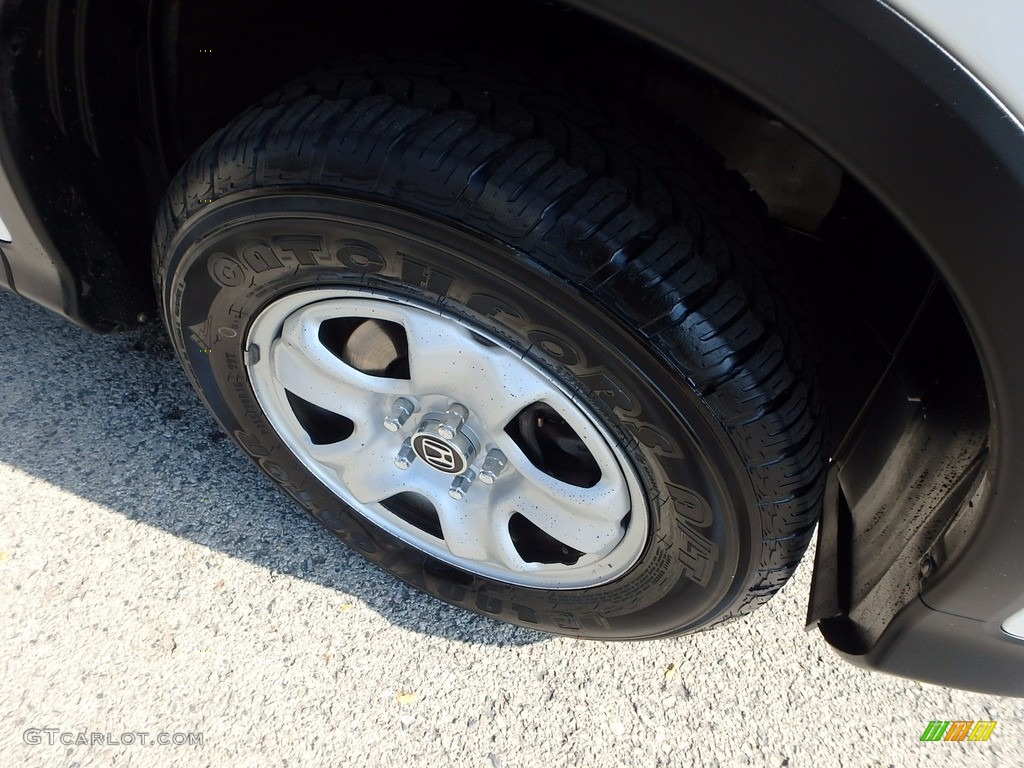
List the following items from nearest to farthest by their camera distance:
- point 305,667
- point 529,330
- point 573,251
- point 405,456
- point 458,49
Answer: point 573,251 → point 529,330 → point 458,49 → point 405,456 → point 305,667

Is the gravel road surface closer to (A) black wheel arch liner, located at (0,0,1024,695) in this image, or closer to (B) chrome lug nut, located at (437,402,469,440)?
(B) chrome lug nut, located at (437,402,469,440)

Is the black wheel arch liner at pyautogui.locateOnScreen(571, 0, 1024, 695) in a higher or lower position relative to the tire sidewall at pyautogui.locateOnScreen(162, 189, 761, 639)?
higher

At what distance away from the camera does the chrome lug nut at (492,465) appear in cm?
131

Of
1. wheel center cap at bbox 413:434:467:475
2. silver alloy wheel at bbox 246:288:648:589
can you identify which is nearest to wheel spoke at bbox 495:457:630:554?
silver alloy wheel at bbox 246:288:648:589

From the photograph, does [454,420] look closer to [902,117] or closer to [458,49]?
[458,49]

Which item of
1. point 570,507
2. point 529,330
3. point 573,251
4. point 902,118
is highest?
point 902,118

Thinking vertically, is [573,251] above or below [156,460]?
above

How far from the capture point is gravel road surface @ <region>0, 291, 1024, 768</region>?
56.6 inches

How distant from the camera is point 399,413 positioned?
133 centimetres

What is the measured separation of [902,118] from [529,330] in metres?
0.53

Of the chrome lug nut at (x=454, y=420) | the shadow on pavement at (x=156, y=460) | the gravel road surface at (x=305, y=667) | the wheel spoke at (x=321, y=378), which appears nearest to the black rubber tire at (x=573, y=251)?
the wheel spoke at (x=321, y=378)

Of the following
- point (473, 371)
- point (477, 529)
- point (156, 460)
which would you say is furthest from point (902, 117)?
point (156, 460)

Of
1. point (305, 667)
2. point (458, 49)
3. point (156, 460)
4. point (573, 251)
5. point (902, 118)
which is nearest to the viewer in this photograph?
point (902, 118)

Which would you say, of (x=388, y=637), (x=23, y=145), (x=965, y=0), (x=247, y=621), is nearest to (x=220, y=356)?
(x=23, y=145)
